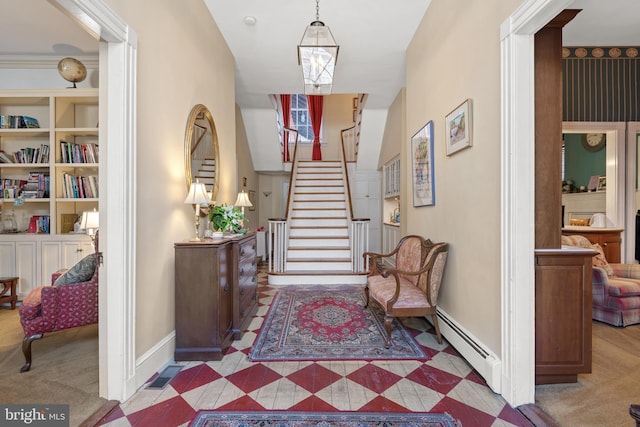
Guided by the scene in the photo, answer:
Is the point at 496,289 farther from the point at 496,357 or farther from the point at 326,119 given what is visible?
the point at 326,119

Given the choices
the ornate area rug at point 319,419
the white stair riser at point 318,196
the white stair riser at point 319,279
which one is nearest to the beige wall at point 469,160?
the ornate area rug at point 319,419

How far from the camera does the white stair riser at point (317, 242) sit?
5793 mm

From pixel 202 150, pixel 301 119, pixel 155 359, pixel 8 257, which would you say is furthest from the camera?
pixel 301 119

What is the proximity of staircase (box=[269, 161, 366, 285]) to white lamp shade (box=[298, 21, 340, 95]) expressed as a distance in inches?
121

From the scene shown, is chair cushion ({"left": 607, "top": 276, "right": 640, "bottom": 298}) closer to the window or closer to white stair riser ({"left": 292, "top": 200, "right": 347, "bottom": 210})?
white stair riser ({"left": 292, "top": 200, "right": 347, "bottom": 210})

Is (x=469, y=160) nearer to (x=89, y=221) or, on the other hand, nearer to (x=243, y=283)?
(x=243, y=283)

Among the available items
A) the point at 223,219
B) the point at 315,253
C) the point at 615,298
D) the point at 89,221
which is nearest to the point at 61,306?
the point at 89,221

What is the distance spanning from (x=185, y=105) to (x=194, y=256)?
150 cm

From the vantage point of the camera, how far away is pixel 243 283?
3143 mm

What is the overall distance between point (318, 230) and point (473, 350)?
4107 mm

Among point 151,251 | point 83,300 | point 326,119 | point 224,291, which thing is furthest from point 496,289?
point 326,119

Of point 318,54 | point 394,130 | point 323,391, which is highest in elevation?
point 394,130

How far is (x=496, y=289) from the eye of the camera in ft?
6.74

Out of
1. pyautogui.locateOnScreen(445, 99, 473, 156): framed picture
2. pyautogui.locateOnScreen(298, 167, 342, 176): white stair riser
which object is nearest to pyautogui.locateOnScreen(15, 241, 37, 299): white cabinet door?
pyautogui.locateOnScreen(445, 99, 473, 156): framed picture
